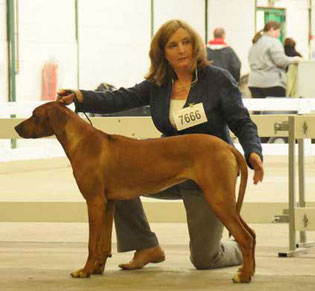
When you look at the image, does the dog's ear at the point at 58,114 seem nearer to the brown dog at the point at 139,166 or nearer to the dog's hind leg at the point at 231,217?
the brown dog at the point at 139,166

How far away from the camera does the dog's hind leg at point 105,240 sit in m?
4.73

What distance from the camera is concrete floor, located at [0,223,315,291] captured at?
457 centimetres

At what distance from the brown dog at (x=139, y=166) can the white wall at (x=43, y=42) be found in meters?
8.64

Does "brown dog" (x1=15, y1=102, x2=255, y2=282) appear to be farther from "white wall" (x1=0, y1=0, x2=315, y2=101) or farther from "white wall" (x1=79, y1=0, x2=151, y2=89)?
"white wall" (x1=79, y1=0, x2=151, y2=89)

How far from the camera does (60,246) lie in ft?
19.6

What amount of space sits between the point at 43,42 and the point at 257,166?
31.4 feet

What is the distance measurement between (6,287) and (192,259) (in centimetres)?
94

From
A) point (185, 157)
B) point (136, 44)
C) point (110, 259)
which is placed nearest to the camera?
point (185, 157)

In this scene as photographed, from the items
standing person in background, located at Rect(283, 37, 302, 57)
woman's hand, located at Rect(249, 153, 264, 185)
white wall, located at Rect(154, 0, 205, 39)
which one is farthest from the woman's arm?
white wall, located at Rect(154, 0, 205, 39)

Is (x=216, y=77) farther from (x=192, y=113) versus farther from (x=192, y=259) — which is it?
(x=192, y=259)

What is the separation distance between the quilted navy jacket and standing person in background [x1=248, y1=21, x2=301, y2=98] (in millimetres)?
7905

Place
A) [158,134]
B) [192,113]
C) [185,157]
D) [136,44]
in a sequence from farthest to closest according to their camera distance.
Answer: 1. [136,44]
2. [158,134]
3. [192,113]
4. [185,157]

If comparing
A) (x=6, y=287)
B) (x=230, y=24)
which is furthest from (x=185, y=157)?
(x=230, y=24)

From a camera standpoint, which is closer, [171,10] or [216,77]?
[216,77]
